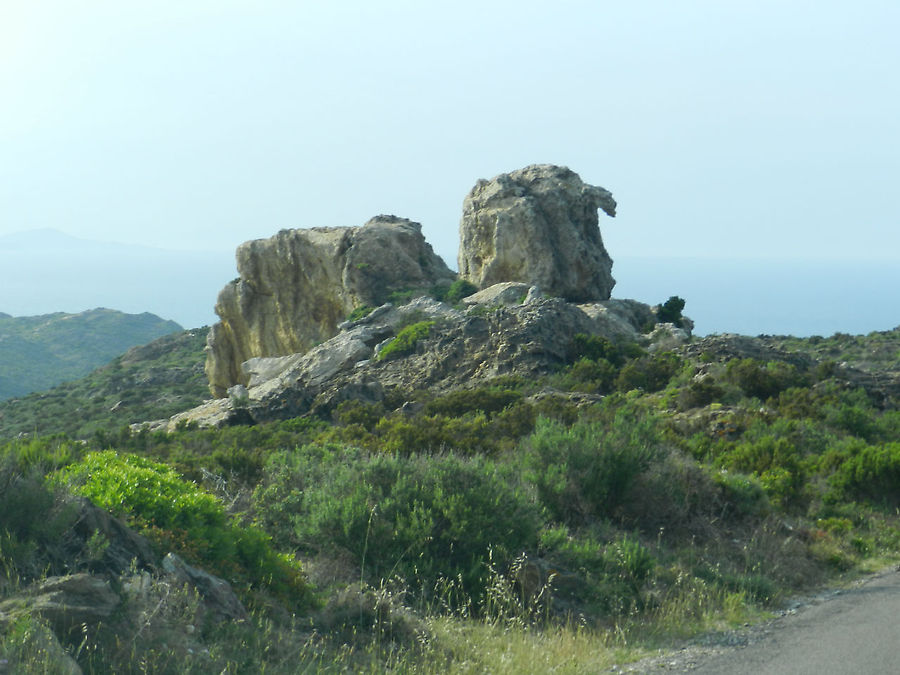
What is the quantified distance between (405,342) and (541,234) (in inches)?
430

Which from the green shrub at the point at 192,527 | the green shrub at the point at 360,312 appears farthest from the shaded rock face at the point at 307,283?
the green shrub at the point at 192,527

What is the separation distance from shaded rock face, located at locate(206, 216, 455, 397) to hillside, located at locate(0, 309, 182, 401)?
52154 mm

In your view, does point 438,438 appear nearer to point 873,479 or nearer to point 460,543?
point 873,479

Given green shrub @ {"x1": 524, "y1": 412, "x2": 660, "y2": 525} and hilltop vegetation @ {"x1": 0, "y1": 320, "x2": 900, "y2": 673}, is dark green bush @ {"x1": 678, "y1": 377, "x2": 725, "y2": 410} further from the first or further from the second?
green shrub @ {"x1": 524, "y1": 412, "x2": 660, "y2": 525}

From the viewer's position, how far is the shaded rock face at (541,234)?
3591 cm

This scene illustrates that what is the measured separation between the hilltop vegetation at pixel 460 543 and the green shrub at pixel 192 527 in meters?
0.02

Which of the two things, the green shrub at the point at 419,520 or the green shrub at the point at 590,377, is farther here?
Answer: the green shrub at the point at 590,377

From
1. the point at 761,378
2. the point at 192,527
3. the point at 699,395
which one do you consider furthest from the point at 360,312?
the point at 192,527

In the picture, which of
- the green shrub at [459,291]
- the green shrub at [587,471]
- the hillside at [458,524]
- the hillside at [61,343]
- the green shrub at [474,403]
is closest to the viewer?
the hillside at [458,524]

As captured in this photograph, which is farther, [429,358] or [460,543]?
[429,358]

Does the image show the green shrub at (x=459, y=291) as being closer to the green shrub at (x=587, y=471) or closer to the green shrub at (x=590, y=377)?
the green shrub at (x=590, y=377)

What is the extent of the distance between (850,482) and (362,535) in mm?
7422

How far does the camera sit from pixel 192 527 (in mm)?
6621

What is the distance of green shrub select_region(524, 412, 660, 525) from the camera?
9617 millimetres
